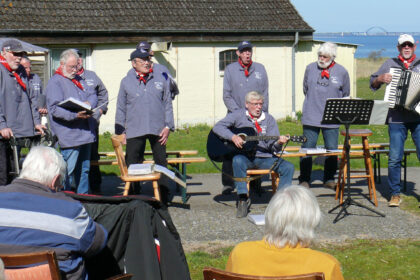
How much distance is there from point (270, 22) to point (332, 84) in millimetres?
11846

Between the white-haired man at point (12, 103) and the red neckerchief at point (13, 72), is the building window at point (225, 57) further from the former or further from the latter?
the red neckerchief at point (13, 72)

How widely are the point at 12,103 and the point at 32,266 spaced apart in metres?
5.05

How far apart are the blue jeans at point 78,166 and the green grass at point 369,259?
2291mm

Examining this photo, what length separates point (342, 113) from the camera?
8.81 metres

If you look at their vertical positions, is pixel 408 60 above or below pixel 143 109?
above

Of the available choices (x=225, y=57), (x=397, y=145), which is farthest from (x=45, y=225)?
(x=225, y=57)

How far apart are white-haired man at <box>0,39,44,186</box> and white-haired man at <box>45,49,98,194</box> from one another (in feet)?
0.94

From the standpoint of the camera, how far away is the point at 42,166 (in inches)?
185

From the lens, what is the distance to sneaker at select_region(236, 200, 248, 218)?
909 cm

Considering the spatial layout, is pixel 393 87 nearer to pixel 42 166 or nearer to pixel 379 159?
pixel 379 159

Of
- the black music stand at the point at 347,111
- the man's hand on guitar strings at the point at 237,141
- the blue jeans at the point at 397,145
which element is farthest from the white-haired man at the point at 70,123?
the blue jeans at the point at 397,145

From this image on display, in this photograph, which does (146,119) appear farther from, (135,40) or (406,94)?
(135,40)

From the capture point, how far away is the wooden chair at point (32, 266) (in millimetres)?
4066

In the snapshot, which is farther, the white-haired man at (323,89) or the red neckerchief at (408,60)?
the white-haired man at (323,89)
